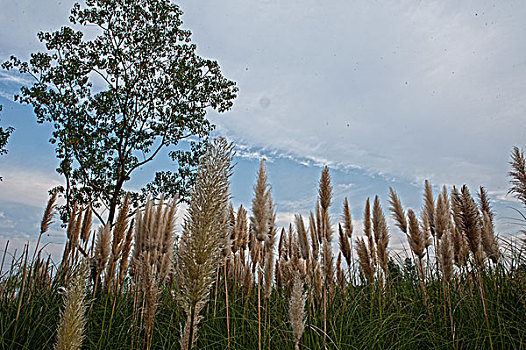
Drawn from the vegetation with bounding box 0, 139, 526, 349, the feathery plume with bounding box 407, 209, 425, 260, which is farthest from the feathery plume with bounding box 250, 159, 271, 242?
the feathery plume with bounding box 407, 209, 425, 260

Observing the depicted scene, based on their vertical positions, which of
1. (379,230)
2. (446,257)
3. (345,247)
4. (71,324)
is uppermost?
(379,230)

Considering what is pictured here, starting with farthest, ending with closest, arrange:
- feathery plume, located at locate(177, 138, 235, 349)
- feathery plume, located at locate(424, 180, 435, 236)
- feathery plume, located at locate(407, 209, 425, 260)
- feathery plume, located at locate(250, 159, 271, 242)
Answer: feathery plume, located at locate(424, 180, 435, 236)
feathery plume, located at locate(407, 209, 425, 260)
feathery plume, located at locate(250, 159, 271, 242)
feathery plume, located at locate(177, 138, 235, 349)

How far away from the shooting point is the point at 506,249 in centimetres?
480

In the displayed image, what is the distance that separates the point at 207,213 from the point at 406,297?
411cm

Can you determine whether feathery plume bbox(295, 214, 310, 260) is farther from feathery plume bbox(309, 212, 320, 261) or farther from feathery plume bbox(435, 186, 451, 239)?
feathery plume bbox(435, 186, 451, 239)

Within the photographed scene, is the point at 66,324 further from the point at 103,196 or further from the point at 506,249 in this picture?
the point at 103,196

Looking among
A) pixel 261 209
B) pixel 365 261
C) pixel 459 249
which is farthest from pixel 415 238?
pixel 261 209

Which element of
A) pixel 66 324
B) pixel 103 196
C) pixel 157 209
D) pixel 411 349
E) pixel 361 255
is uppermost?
pixel 103 196

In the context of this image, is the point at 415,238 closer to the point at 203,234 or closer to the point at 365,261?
the point at 365,261

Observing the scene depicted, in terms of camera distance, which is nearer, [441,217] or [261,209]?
[261,209]

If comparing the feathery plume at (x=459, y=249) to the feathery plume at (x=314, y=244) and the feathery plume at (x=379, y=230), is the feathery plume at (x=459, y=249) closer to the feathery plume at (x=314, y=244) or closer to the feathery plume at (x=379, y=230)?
the feathery plume at (x=379, y=230)

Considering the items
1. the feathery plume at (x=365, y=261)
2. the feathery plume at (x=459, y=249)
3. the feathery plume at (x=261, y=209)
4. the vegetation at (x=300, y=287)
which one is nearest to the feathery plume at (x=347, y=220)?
the vegetation at (x=300, y=287)

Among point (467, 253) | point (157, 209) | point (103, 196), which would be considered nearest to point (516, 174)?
point (467, 253)

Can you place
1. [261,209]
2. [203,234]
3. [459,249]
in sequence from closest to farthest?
[203,234] → [261,209] → [459,249]
